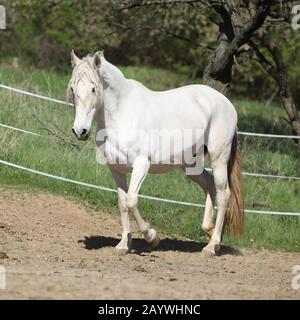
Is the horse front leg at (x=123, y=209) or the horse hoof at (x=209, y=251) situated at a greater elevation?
the horse front leg at (x=123, y=209)

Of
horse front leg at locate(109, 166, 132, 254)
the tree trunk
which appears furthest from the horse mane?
the tree trunk

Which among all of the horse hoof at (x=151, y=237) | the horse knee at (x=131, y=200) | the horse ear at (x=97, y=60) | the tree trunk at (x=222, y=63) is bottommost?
the horse hoof at (x=151, y=237)

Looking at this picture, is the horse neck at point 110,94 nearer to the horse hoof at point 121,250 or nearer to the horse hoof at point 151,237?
the horse hoof at point 151,237

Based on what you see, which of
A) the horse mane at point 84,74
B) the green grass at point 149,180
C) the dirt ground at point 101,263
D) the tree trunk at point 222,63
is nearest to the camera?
the dirt ground at point 101,263

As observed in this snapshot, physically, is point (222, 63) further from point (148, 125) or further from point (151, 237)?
point (151, 237)

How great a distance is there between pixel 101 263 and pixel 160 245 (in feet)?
5.02

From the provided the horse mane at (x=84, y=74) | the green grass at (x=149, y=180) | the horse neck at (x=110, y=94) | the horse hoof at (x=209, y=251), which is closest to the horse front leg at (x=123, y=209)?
the horse neck at (x=110, y=94)

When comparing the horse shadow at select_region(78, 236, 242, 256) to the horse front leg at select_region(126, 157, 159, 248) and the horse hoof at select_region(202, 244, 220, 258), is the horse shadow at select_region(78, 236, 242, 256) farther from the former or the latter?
the horse front leg at select_region(126, 157, 159, 248)

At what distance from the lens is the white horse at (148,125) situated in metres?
7.49

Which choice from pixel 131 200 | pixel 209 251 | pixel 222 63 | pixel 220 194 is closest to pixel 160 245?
pixel 209 251

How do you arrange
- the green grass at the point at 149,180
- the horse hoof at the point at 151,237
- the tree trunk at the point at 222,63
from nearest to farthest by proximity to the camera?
the horse hoof at the point at 151,237 < the green grass at the point at 149,180 < the tree trunk at the point at 222,63

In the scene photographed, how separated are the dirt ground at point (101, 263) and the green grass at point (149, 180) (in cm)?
46

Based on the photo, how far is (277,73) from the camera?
12531mm
